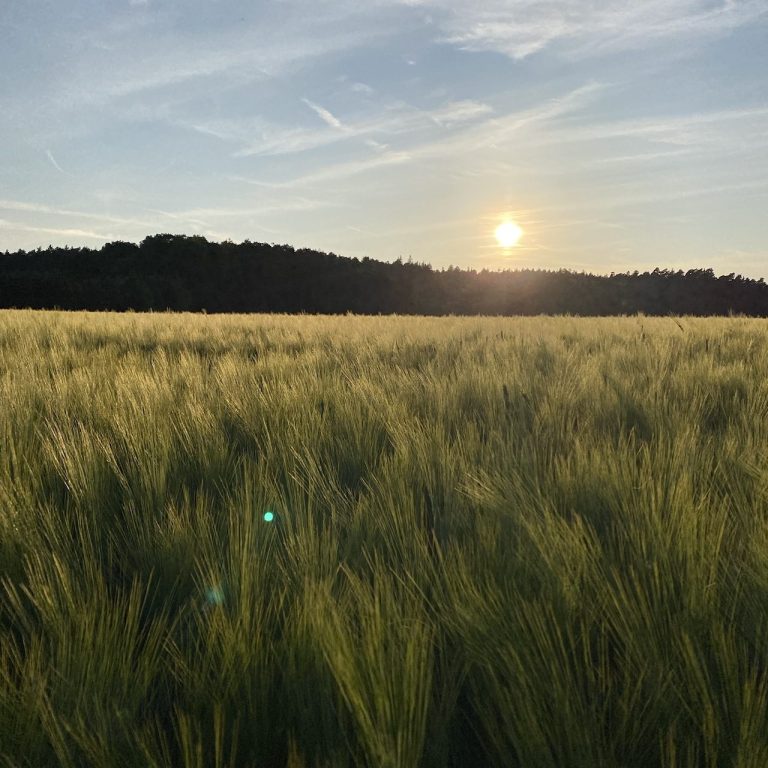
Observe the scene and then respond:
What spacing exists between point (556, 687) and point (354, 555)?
473 millimetres

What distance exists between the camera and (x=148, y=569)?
113 centimetres

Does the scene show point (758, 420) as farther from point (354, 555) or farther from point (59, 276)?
point (59, 276)

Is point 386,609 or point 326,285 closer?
point 386,609

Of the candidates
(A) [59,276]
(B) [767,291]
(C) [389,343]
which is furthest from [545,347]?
(B) [767,291]

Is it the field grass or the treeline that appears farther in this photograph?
the treeline

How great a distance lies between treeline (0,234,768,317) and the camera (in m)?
35.6

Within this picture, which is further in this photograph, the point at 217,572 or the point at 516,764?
the point at 217,572

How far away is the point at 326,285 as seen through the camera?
3900 centimetres

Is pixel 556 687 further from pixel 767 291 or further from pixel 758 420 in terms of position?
pixel 767 291

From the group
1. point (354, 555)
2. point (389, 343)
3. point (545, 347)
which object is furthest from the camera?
point (389, 343)

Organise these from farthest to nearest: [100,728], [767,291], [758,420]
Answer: [767,291] → [758,420] → [100,728]

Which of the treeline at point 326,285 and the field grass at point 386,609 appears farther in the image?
the treeline at point 326,285

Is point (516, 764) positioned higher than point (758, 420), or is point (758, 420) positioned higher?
point (758, 420)

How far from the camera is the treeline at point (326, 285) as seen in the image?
35.6m
